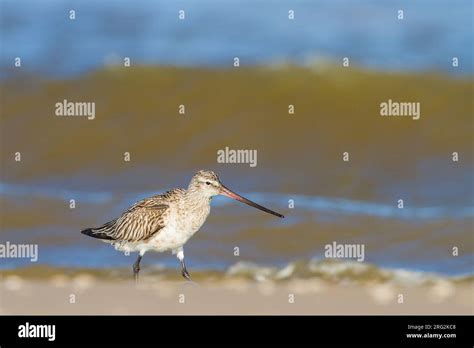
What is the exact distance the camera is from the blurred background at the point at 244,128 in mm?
11922

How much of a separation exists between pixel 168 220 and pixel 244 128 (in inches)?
218

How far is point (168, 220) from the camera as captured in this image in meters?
10.2

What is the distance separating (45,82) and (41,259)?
245 inches

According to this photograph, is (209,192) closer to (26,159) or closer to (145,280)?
(145,280)

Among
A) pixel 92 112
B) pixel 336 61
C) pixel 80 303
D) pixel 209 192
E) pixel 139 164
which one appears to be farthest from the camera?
pixel 336 61

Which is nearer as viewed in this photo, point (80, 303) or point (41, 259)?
point (80, 303)

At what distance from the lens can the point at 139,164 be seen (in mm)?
14453

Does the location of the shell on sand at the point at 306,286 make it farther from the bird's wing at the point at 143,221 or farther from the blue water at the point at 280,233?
the bird's wing at the point at 143,221

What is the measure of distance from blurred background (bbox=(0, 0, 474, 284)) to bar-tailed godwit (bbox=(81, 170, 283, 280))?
90 cm

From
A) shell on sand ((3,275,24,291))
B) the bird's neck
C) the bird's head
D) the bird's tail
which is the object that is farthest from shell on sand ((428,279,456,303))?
shell on sand ((3,275,24,291))

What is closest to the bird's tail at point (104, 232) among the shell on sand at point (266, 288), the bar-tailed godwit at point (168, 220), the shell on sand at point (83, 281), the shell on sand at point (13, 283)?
the bar-tailed godwit at point (168, 220)

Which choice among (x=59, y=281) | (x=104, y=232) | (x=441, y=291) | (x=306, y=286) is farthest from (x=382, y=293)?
(x=59, y=281)

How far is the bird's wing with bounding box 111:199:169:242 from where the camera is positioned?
10148mm
